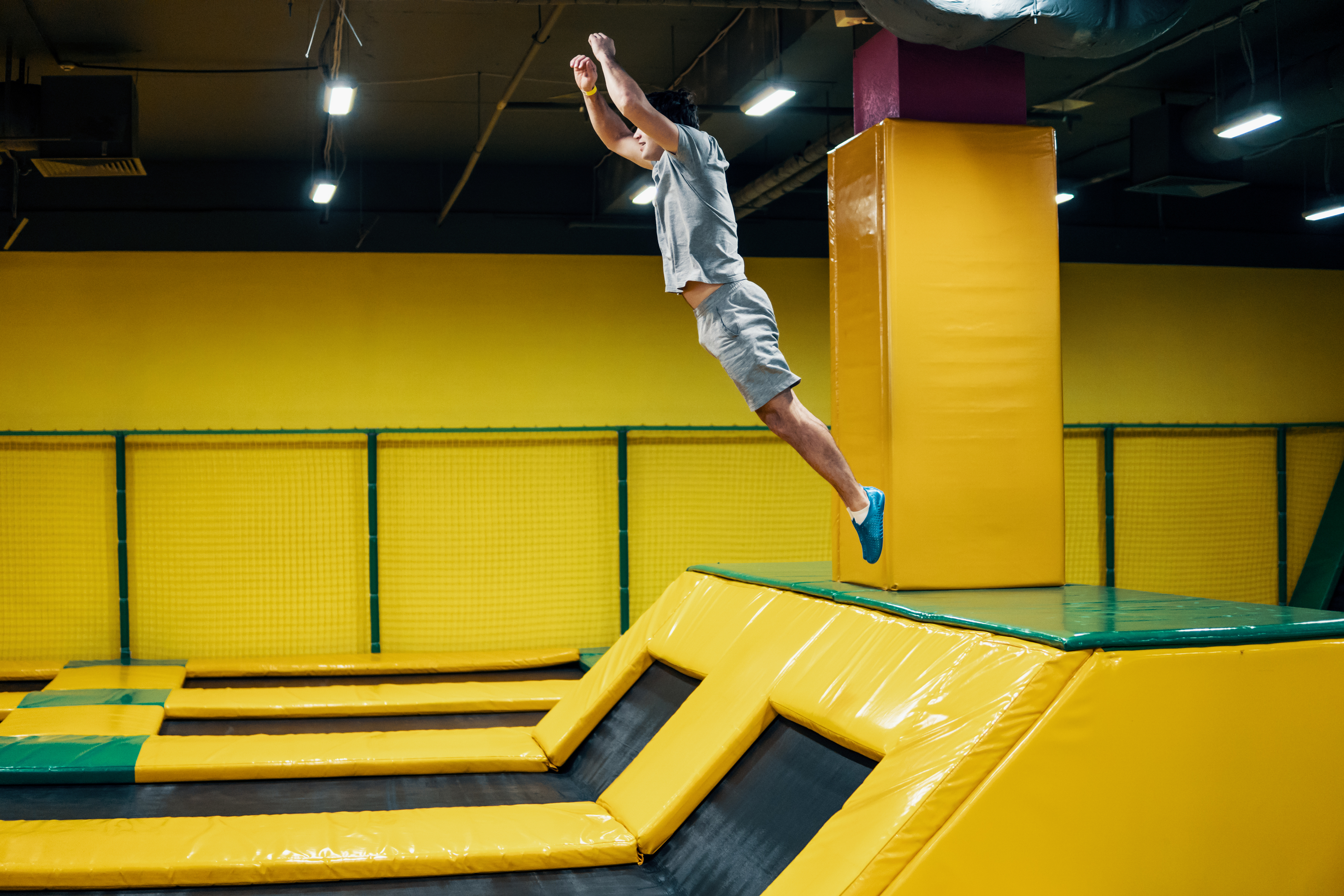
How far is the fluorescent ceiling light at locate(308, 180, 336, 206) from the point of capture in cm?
621

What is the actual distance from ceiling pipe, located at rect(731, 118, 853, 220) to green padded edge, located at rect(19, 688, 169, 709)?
15.7 ft

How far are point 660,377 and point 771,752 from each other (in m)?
5.32

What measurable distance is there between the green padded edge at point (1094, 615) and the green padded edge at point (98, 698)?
3.81 meters

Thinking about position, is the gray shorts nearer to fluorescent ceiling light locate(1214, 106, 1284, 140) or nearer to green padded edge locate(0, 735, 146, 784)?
green padded edge locate(0, 735, 146, 784)

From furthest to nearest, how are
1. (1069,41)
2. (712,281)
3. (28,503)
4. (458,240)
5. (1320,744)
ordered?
(458,240), (28,503), (1069,41), (712,281), (1320,744)

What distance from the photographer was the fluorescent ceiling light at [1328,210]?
7312mm

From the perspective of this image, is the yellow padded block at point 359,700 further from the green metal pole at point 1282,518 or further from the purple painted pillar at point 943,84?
the green metal pole at point 1282,518

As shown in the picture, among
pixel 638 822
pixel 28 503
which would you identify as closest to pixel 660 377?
pixel 28 503

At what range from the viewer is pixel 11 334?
744 centimetres

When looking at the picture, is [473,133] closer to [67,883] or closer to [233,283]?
[233,283]

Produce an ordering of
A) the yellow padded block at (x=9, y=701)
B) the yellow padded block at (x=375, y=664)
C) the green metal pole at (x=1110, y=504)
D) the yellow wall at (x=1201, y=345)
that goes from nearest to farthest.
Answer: the yellow padded block at (x=9, y=701) < the yellow padded block at (x=375, y=664) < the green metal pole at (x=1110, y=504) < the yellow wall at (x=1201, y=345)

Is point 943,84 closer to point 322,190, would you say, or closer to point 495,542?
point 322,190

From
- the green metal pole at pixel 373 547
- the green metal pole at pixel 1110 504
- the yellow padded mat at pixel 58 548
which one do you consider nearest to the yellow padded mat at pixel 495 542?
the green metal pole at pixel 373 547

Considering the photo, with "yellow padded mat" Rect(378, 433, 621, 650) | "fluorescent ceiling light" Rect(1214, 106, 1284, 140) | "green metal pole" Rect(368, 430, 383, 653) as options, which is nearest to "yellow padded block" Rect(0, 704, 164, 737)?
"green metal pole" Rect(368, 430, 383, 653)
